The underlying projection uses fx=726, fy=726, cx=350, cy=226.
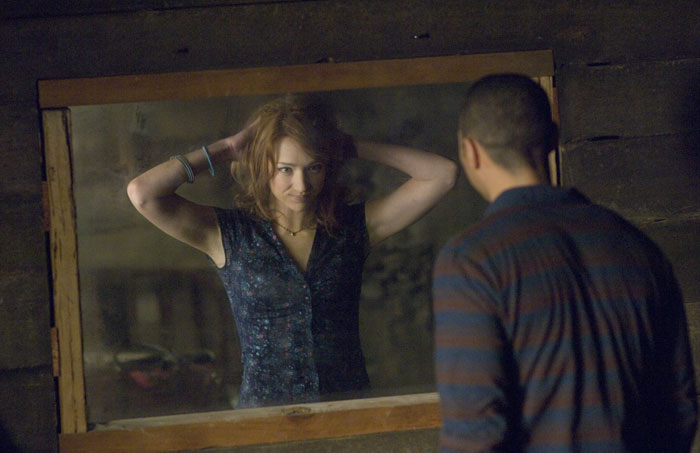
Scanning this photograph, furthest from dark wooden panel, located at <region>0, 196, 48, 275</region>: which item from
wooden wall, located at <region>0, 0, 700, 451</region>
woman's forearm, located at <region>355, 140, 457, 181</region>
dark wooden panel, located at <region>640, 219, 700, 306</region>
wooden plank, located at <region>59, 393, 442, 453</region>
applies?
dark wooden panel, located at <region>640, 219, 700, 306</region>

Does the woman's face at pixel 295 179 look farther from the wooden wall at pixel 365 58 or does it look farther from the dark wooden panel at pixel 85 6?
the dark wooden panel at pixel 85 6

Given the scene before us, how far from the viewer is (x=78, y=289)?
7.34ft

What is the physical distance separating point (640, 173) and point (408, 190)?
30.2 inches

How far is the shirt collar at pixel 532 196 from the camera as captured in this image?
130 cm

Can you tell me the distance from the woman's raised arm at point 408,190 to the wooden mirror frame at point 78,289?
23 centimetres

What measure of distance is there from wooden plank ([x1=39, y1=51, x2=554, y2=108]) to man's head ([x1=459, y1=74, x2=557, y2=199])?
93 centimetres

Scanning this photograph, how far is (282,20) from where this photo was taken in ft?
7.45

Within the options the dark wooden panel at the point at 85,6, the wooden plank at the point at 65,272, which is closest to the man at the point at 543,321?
the dark wooden panel at the point at 85,6

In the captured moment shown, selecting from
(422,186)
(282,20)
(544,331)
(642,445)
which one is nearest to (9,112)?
(282,20)

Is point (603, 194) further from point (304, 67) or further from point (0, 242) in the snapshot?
point (0, 242)

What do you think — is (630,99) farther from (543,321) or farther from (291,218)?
(543,321)

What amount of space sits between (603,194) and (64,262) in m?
1.72

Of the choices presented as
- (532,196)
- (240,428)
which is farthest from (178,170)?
(532,196)

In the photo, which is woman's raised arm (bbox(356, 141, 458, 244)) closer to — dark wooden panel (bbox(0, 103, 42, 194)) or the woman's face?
the woman's face
